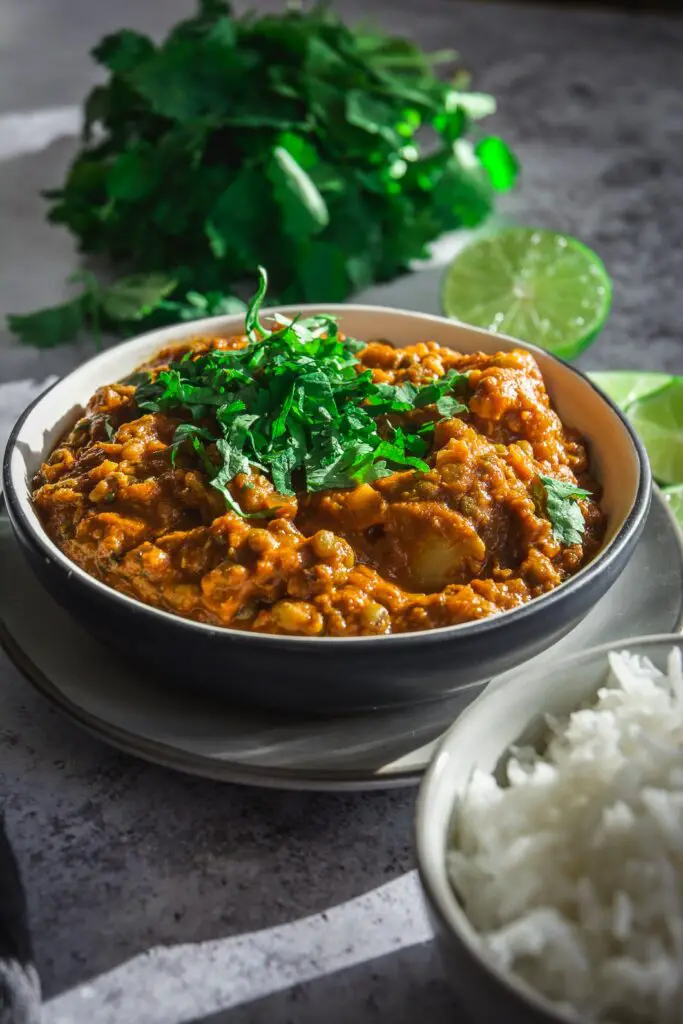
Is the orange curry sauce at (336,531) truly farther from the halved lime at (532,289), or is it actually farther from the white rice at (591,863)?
the halved lime at (532,289)

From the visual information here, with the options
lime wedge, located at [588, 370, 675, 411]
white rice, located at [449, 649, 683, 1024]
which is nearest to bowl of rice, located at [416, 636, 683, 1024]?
white rice, located at [449, 649, 683, 1024]

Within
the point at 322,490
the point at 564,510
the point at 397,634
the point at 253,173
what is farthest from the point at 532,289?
the point at 397,634

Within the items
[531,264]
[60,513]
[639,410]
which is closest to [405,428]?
[60,513]

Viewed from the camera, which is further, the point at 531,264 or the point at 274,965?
the point at 531,264

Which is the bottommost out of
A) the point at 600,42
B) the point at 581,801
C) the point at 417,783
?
the point at 600,42

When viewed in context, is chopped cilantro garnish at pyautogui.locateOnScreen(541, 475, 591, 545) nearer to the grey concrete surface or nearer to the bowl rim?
the bowl rim

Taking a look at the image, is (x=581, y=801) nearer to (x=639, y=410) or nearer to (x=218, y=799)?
(x=218, y=799)
